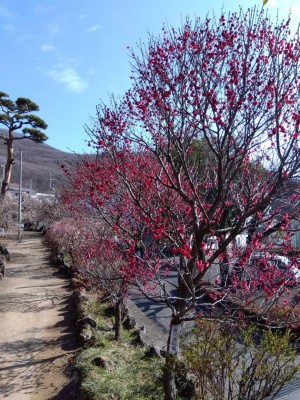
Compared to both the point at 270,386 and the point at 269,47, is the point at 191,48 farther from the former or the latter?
the point at 270,386

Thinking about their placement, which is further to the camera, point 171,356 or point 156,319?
point 156,319

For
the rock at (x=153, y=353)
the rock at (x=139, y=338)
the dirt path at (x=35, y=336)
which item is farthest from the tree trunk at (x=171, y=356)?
the rock at (x=139, y=338)

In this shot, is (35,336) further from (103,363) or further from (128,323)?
(103,363)

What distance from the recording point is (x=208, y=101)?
441 centimetres

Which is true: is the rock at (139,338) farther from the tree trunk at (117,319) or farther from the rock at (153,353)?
the rock at (153,353)

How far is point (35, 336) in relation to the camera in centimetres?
895

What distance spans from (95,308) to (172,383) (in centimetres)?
592

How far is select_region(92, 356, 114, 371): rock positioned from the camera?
656 cm

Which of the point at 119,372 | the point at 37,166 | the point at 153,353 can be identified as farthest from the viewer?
the point at 37,166

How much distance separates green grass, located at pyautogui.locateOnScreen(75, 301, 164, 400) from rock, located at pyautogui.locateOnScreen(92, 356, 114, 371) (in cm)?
3

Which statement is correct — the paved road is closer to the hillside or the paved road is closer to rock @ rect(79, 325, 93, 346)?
rock @ rect(79, 325, 93, 346)

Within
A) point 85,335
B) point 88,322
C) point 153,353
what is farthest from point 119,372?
point 88,322

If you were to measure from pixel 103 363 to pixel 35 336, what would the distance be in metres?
2.96

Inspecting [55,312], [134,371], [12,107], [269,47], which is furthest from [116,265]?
[12,107]
